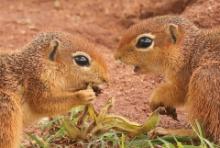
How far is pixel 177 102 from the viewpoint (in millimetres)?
5973

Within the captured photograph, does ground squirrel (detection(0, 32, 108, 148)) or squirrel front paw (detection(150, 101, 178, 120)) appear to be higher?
ground squirrel (detection(0, 32, 108, 148))

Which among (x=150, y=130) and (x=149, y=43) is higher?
(x=149, y=43)

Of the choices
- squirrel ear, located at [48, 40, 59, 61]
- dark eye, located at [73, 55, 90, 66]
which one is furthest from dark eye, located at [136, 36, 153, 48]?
squirrel ear, located at [48, 40, 59, 61]

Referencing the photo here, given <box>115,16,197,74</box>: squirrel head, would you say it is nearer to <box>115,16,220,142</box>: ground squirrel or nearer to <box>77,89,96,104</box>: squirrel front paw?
A: <box>115,16,220,142</box>: ground squirrel

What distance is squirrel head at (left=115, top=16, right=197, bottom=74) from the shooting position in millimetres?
5941

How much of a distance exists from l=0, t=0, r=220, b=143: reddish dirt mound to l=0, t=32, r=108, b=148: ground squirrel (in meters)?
1.13

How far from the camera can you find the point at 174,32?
5.96m

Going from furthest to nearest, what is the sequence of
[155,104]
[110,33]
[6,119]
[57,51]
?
[110,33], [155,104], [57,51], [6,119]

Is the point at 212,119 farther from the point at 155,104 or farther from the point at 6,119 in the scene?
the point at 6,119

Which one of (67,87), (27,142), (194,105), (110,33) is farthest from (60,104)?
(110,33)

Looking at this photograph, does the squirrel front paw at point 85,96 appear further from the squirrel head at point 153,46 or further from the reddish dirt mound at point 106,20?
the reddish dirt mound at point 106,20

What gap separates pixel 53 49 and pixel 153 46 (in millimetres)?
836

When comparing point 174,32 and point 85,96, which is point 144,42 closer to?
point 174,32

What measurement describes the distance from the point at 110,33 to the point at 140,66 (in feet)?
9.82
